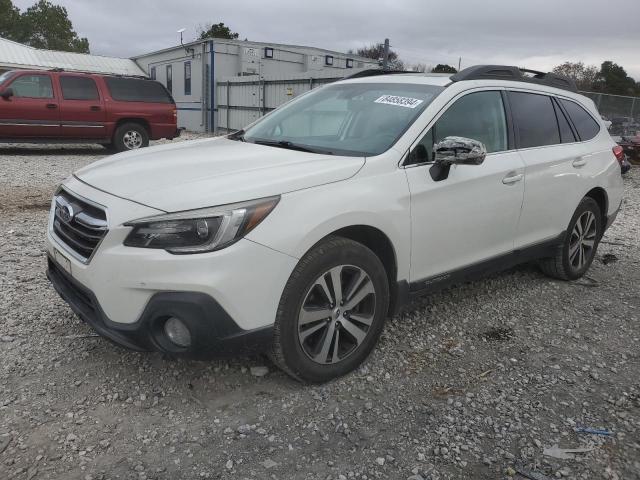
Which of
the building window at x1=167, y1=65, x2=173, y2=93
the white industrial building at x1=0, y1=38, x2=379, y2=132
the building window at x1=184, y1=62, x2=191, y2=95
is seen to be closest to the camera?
the white industrial building at x1=0, y1=38, x2=379, y2=132

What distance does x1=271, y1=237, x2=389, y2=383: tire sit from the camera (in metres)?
2.67

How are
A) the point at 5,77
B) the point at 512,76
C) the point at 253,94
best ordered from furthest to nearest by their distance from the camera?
the point at 253,94, the point at 5,77, the point at 512,76

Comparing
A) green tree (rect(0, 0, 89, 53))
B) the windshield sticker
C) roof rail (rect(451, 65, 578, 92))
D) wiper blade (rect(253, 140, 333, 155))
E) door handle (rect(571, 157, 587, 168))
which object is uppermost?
green tree (rect(0, 0, 89, 53))

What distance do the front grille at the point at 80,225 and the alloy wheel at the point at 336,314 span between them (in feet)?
3.45

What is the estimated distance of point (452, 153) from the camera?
123 inches

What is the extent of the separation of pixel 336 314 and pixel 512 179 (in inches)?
68.8

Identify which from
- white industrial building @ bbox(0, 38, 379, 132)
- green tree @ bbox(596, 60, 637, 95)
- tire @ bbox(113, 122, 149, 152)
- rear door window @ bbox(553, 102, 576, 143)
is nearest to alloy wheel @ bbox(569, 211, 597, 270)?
rear door window @ bbox(553, 102, 576, 143)

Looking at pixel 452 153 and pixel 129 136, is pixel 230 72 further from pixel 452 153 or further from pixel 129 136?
pixel 452 153

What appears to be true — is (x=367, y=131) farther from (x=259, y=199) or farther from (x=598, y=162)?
(x=598, y=162)

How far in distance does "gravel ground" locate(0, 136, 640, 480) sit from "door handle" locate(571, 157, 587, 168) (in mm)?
1226

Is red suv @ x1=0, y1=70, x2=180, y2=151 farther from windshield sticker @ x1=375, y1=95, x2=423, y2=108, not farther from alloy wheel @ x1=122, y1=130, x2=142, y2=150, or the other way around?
windshield sticker @ x1=375, y1=95, x2=423, y2=108

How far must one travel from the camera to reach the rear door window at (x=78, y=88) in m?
12.0

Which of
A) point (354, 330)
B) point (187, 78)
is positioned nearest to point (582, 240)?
point (354, 330)

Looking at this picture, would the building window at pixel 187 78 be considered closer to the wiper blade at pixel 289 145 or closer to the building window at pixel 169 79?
the building window at pixel 169 79
